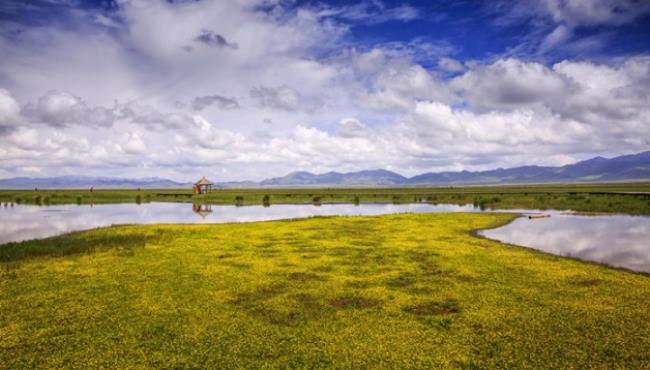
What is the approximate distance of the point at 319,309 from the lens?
15727 millimetres

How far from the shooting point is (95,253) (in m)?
28.1

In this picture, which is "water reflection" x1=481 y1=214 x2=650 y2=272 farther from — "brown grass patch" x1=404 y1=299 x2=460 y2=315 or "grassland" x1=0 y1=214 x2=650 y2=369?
"brown grass patch" x1=404 y1=299 x2=460 y2=315

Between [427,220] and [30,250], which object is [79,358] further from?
[427,220]

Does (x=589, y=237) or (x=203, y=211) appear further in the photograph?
(x=203, y=211)

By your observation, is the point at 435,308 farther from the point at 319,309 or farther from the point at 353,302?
the point at 319,309

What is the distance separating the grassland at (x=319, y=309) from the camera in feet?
38.1

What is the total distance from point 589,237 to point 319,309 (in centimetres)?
3251

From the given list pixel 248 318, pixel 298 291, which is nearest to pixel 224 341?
pixel 248 318

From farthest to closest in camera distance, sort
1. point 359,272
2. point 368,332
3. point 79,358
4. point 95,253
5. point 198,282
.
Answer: point 95,253, point 359,272, point 198,282, point 368,332, point 79,358

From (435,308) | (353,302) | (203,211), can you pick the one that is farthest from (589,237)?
(203,211)

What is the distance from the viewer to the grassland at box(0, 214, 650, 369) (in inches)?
457

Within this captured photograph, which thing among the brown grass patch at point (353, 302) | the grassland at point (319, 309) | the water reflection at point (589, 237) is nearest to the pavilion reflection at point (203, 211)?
the grassland at point (319, 309)

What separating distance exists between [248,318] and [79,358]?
18.0 ft

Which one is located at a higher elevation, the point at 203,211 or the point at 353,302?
the point at 203,211
